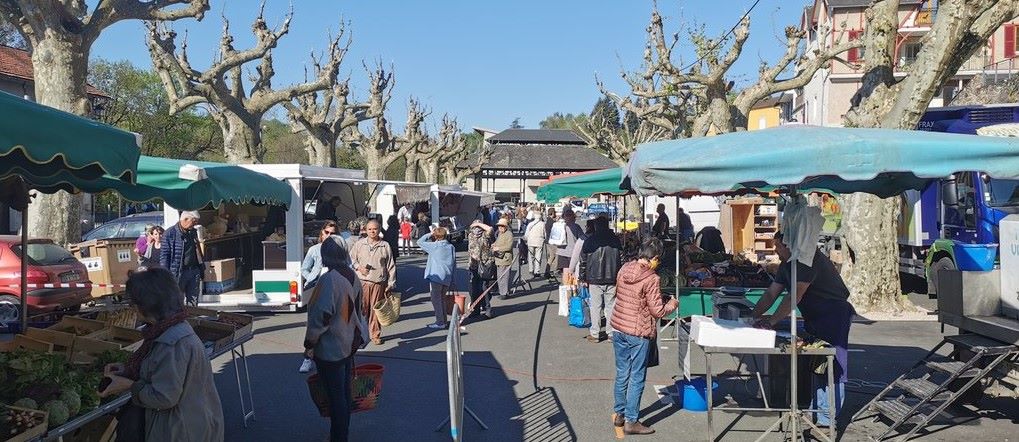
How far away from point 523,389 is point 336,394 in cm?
293

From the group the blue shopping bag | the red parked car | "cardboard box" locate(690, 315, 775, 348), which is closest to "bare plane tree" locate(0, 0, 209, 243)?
the red parked car

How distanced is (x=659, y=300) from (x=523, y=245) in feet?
53.2

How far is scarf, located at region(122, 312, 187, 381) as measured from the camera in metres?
3.95

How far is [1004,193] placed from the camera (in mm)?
13203

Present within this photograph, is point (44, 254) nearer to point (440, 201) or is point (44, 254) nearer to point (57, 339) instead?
point (57, 339)

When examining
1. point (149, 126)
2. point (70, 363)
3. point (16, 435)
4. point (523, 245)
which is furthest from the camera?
point (149, 126)

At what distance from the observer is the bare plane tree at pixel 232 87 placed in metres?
20.4

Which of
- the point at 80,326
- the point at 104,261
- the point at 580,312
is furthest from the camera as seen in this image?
the point at 104,261

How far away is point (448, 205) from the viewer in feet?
108

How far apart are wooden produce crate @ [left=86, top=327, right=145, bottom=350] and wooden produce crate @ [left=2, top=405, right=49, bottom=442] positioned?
202 centimetres

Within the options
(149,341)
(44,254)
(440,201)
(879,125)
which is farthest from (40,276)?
(440,201)

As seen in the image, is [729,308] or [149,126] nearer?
[729,308]

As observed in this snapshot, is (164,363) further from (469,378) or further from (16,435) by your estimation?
(469,378)

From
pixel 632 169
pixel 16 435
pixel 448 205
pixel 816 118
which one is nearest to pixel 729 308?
pixel 632 169
